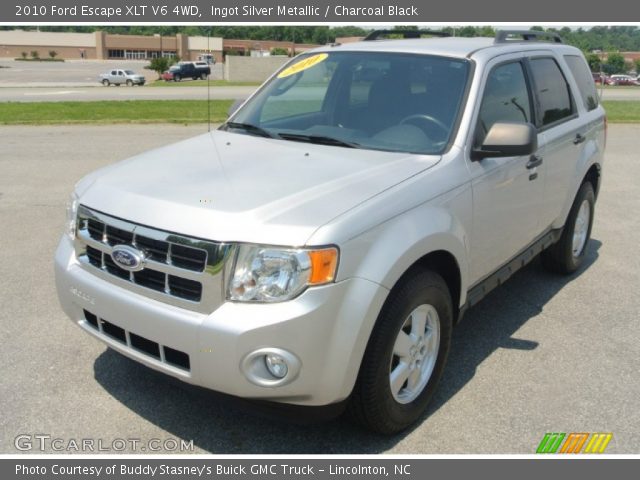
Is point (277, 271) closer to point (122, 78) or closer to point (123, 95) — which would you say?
point (123, 95)

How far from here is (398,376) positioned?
3.24 metres

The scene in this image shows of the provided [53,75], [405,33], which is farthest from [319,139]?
[53,75]

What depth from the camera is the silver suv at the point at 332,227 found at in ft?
9.02

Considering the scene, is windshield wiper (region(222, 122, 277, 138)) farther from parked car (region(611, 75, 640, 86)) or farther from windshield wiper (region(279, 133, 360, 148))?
parked car (region(611, 75, 640, 86))

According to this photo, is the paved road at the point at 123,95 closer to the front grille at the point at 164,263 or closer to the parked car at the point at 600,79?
the parked car at the point at 600,79

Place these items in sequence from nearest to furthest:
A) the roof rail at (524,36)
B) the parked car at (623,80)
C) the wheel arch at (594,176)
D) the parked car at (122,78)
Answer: the roof rail at (524,36), the wheel arch at (594,176), the parked car at (122,78), the parked car at (623,80)

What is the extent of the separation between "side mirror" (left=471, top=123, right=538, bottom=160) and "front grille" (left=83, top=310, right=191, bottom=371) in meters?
2.03

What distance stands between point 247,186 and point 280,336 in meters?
0.83

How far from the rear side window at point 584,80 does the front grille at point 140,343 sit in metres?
4.23

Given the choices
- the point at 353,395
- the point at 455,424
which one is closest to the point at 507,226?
the point at 455,424

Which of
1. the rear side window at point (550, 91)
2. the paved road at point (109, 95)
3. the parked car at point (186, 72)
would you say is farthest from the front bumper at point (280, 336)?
the parked car at point (186, 72)

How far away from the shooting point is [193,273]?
2.80 m

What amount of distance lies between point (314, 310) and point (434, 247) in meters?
0.87

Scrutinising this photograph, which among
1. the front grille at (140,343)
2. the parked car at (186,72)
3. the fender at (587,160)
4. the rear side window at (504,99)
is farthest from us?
the parked car at (186,72)
